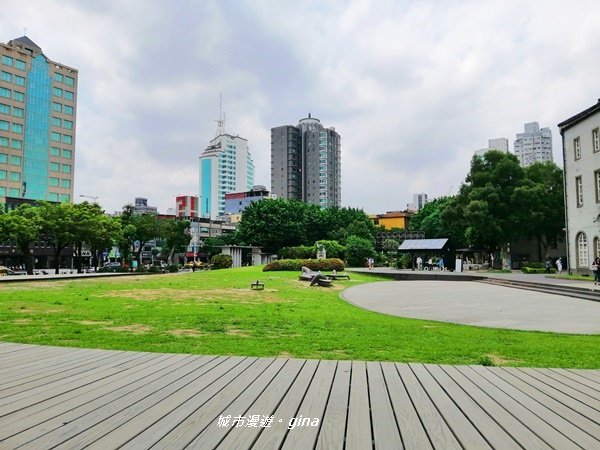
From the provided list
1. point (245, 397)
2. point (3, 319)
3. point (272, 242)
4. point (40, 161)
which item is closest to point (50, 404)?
point (245, 397)

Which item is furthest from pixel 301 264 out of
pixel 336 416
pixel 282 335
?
pixel 336 416

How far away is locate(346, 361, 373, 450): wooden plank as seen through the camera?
2988mm

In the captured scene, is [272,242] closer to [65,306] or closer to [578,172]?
[578,172]

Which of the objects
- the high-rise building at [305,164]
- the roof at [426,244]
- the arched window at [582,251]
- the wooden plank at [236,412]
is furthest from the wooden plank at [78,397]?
the high-rise building at [305,164]

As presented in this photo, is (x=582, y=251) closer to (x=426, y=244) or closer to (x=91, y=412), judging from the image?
(x=426, y=244)

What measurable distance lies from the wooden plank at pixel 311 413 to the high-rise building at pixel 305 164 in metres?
132

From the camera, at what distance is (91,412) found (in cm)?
358

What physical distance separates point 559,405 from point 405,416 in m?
1.49

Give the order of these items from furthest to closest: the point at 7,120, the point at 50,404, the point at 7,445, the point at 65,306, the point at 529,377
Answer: the point at 7,120, the point at 65,306, the point at 529,377, the point at 50,404, the point at 7,445

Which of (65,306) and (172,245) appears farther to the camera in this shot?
(172,245)

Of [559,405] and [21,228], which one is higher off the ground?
[21,228]

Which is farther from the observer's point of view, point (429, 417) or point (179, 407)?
point (179, 407)

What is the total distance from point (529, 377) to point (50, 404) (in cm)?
488

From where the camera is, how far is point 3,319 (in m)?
10.7
